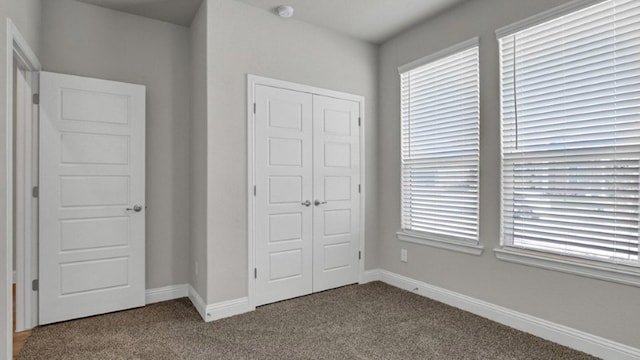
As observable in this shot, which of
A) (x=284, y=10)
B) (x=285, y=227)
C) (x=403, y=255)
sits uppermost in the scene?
(x=284, y=10)

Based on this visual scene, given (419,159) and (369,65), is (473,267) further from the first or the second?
(369,65)

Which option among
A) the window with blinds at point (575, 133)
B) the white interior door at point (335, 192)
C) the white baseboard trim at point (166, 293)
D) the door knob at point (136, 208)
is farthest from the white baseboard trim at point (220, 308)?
the window with blinds at point (575, 133)

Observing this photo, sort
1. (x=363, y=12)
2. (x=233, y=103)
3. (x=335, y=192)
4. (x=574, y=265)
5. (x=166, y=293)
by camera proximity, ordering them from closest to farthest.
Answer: (x=574, y=265), (x=233, y=103), (x=363, y=12), (x=166, y=293), (x=335, y=192)

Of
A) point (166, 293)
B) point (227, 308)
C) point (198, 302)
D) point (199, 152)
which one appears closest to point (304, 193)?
point (199, 152)

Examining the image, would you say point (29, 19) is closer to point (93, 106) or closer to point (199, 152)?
point (93, 106)

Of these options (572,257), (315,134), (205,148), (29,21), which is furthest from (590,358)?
(29,21)

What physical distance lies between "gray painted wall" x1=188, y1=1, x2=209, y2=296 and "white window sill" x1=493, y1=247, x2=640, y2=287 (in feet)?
8.25

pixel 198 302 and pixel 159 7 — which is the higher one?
pixel 159 7

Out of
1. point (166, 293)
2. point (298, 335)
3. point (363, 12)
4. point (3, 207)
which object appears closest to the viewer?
point (3, 207)

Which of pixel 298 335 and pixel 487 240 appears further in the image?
pixel 487 240

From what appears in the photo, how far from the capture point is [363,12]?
10.4ft

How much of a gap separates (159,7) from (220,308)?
2733mm

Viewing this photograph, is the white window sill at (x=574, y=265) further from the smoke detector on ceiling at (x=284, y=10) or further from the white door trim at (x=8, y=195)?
the white door trim at (x=8, y=195)

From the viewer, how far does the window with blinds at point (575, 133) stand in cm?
209
